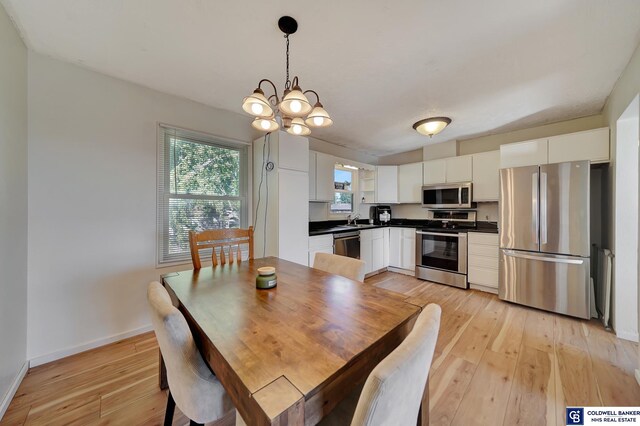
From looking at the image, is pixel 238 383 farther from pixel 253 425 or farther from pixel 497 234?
pixel 497 234

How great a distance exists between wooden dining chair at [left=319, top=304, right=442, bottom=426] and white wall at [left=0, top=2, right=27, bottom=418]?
7.23 ft

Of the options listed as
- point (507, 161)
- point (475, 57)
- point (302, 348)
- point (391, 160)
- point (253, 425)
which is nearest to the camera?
point (253, 425)

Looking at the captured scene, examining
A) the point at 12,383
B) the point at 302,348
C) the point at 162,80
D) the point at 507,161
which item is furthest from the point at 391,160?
the point at 12,383

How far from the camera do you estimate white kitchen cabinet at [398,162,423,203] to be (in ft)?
13.6

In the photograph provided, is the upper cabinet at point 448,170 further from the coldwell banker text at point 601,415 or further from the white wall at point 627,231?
the coldwell banker text at point 601,415

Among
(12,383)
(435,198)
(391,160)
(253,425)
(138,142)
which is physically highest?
(391,160)

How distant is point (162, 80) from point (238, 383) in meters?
2.57

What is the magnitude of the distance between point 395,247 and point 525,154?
2.23 meters

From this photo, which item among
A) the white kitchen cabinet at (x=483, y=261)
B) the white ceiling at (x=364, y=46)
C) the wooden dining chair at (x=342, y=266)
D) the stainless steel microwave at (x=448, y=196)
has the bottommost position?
the white kitchen cabinet at (x=483, y=261)

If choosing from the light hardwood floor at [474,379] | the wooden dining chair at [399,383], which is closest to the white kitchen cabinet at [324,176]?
the light hardwood floor at [474,379]

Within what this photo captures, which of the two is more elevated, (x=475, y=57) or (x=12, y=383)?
(x=475, y=57)

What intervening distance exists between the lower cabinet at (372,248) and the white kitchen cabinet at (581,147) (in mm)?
2378

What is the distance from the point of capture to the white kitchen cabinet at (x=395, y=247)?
4156mm

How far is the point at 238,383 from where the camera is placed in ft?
2.09
